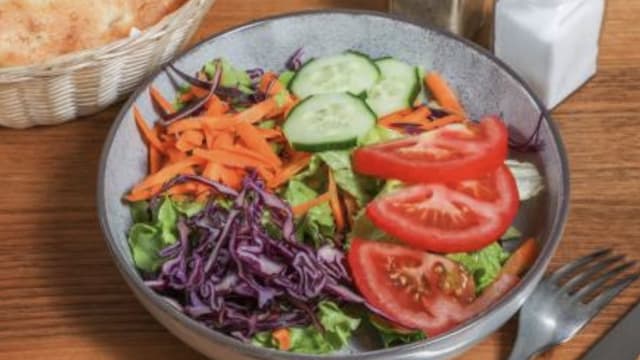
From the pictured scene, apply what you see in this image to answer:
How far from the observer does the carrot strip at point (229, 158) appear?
1.42 metres

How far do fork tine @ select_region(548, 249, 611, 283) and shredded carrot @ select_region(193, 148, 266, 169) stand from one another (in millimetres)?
410

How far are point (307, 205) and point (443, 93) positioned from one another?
1.07 feet

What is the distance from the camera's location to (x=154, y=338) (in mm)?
1399

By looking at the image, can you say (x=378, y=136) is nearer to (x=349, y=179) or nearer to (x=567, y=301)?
(x=349, y=179)

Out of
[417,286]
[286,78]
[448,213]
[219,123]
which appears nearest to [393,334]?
[417,286]

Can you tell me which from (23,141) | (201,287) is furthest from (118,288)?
(23,141)

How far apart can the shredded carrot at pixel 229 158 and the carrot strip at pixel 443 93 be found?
32cm

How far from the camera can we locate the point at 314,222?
1377mm

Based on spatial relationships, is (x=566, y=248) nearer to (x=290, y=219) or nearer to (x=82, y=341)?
(x=290, y=219)

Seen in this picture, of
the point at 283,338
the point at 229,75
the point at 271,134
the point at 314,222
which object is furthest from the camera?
the point at 229,75

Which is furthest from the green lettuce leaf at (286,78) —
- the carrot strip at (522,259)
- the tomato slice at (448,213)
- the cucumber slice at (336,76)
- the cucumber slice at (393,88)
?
the carrot strip at (522,259)

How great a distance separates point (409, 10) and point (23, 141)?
65cm

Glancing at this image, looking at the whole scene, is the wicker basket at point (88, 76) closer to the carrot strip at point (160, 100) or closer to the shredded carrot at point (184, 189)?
the carrot strip at point (160, 100)

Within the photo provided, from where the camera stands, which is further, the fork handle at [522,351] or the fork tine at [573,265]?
the fork tine at [573,265]
